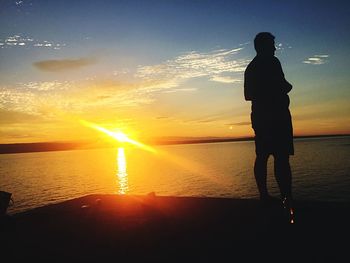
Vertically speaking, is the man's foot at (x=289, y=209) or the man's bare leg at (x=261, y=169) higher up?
the man's bare leg at (x=261, y=169)

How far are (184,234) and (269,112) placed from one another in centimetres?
267

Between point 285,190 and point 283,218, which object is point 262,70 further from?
point 283,218

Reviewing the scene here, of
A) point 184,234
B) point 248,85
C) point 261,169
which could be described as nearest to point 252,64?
point 248,85

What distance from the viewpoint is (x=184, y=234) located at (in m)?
4.82

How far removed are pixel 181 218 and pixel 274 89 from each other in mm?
3132

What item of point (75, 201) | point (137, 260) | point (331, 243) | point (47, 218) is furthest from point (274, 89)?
point (75, 201)

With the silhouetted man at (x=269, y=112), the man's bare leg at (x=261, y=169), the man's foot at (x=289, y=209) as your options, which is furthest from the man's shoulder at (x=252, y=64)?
the man's foot at (x=289, y=209)

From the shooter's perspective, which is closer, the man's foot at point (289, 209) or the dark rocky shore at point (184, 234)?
the dark rocky shore at point (184, 234)

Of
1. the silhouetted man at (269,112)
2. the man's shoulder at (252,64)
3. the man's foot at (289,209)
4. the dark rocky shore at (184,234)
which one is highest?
the man's shoulder at (252,64)

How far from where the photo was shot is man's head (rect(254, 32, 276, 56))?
5781mm

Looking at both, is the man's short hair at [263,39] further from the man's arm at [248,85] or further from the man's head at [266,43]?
the man's arm at [248,85]

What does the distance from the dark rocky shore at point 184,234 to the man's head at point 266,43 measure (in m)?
3.07

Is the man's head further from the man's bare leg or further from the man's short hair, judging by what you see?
the man's bare leg

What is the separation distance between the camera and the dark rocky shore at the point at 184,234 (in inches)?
153
